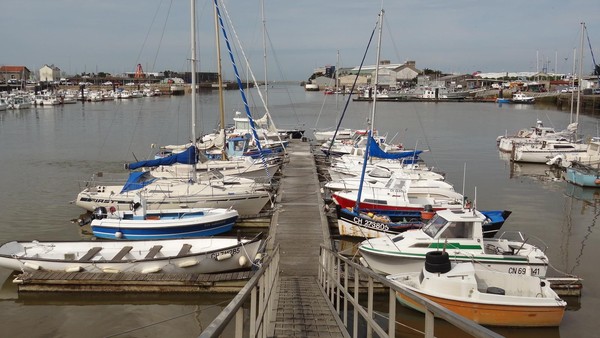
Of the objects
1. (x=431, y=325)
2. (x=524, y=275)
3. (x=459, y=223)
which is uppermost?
(x=431, y=325)

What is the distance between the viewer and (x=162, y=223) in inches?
755

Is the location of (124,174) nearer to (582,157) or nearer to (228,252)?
(228,252)

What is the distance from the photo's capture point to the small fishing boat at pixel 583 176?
104ft

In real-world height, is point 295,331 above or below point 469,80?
below

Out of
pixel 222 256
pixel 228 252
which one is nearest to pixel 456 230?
pixel 228 252

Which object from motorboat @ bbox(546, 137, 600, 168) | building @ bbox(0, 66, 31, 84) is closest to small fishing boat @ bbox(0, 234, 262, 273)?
motorboat @ bbox(546, 137, 600, 168)

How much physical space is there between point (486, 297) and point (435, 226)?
335cm

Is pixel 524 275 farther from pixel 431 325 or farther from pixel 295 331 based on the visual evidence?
pixel 431 325

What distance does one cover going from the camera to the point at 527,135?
50656 mm

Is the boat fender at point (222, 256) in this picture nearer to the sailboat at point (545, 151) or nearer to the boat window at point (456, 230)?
the boat window at point (456, 230)

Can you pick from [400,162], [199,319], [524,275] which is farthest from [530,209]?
[199,319]

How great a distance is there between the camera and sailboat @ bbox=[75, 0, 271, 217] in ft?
73.6

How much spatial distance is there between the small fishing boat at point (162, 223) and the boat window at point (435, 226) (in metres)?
7.65

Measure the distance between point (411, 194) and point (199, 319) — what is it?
1207 centimetres
